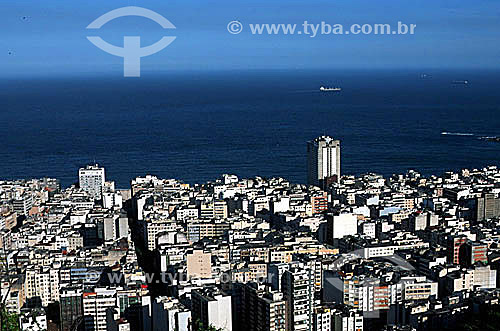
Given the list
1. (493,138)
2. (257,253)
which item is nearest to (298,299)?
(257,253)

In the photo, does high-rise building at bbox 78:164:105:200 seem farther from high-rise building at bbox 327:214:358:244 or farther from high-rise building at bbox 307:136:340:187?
high-rise building at bbox 327:214:358:244

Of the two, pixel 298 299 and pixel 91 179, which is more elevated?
pixel 91 179

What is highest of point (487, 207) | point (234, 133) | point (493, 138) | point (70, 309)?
point (234, 133)

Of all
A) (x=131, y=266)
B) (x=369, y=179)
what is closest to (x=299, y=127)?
(x=369, y=179)

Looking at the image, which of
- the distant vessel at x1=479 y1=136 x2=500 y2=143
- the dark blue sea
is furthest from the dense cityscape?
the distant vessel at x1=479 y1=136 x2=500 y2=143

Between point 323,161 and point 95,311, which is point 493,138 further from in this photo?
point 95,311
